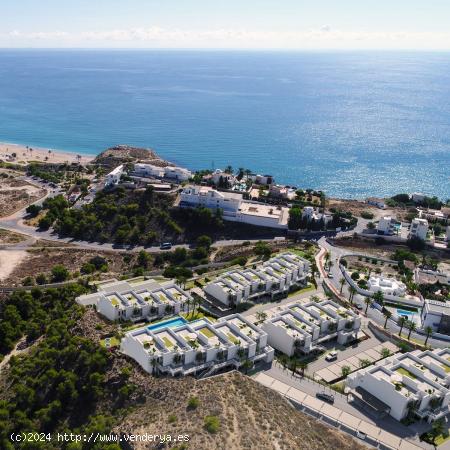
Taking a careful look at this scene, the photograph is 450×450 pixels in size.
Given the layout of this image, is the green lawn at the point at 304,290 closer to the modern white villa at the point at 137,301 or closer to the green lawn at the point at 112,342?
the modern white villa at the point at 137,301

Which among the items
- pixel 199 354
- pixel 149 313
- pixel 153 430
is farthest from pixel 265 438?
pixel 149 313

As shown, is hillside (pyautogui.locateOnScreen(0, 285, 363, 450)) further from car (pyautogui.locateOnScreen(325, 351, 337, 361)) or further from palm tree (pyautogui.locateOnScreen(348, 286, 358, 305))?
palm tree (pyautogui.locateOnScreen(348, 286, 358, 305))

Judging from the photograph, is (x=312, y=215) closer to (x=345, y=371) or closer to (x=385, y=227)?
(x=385, y=227)

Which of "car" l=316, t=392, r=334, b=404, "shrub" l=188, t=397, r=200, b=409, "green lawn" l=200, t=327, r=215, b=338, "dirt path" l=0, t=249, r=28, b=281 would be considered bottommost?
"dirt path" l=0, t=249, r=28, b=281

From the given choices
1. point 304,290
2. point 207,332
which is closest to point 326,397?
point 207,332

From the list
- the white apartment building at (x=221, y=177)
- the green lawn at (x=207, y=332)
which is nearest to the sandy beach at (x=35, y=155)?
the white apartment building at (x=221, y=177)

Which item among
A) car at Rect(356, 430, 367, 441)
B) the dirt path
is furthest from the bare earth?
car at Rect(356, 430, 367, 441)
